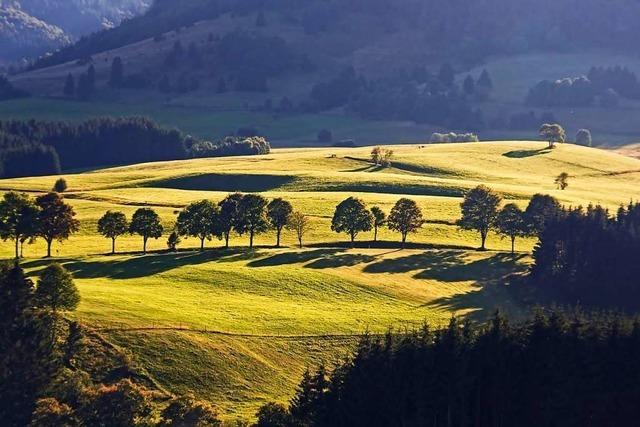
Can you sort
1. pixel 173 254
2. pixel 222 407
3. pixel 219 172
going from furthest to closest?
pixel 219 172, pixel 173 254, pixel 222 407

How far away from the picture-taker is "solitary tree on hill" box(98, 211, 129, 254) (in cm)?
12031

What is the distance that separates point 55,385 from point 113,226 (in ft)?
171

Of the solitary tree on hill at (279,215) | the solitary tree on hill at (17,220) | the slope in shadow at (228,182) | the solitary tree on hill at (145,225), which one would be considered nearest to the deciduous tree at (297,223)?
the solitary tree on hill at (279,215)

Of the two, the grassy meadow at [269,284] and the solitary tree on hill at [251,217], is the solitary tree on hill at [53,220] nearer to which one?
the grassy meadow at [269,284]

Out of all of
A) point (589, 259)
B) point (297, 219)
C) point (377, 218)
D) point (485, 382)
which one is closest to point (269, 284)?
point (297, 219)

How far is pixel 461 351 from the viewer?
7194 centimetres

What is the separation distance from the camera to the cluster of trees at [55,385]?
225ft

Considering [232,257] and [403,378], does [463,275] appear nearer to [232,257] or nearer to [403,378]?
[232,257]

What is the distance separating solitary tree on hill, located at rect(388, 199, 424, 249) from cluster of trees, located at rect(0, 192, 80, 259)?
46435 millimetres

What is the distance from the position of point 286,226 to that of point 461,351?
2500 inches

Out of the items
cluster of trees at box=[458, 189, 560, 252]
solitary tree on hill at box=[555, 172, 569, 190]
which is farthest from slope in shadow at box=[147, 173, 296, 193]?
solitary tree on hill at box=[555, 172, 569, 190]

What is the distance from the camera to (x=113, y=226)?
121 meters

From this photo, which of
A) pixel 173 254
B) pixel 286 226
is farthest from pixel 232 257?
pixel 286 226

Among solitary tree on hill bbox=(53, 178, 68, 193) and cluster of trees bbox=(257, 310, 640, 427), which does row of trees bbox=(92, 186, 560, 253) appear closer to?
solitary tree on hill bbox=(53, 178, 68, 193)
